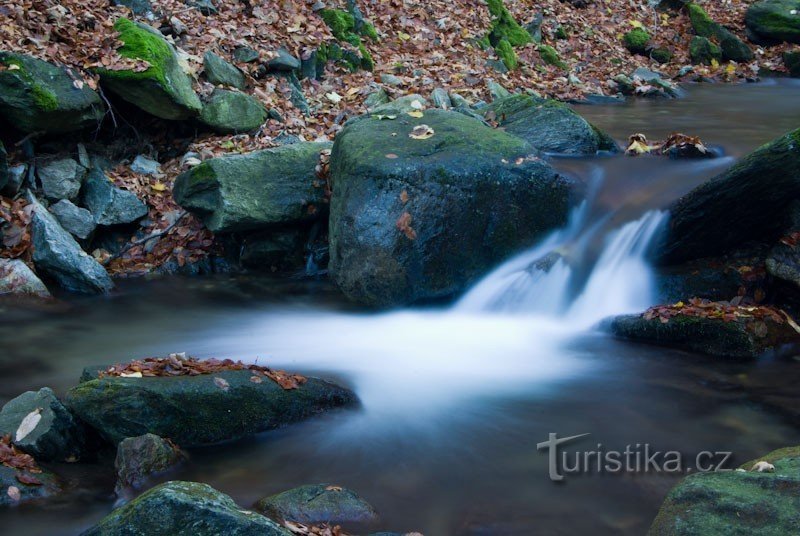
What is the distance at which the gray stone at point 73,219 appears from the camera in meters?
8.05

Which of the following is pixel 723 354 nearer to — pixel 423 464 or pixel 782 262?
pixel 782 262

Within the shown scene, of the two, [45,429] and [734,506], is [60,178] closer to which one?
[45,429]

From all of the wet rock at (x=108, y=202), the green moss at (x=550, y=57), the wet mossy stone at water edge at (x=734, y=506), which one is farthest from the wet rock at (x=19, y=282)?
the green moss at (x=550, y=57)

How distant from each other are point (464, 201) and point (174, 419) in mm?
3385

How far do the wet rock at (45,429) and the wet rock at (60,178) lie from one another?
4.09 meters

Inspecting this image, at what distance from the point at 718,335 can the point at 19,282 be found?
6.24 meters

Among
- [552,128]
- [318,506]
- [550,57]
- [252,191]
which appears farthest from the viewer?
[550,57]

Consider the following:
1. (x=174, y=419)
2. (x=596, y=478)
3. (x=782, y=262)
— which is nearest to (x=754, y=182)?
(x=782, y=262)

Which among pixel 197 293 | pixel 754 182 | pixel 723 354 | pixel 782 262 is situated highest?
pixel 754 182

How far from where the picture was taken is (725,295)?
6.82 m

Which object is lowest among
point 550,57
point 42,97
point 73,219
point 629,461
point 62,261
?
point 62,261

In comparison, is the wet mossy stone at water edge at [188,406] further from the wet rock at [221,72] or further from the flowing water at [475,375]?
the wet rock at [221,72]

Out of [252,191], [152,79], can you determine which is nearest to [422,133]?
[252,191]

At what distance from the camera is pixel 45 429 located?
4422 mm
